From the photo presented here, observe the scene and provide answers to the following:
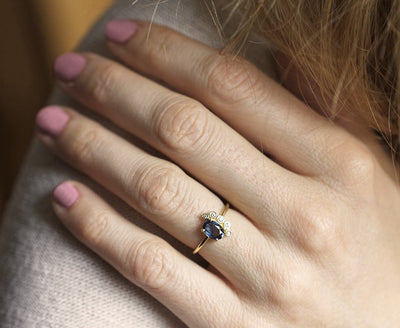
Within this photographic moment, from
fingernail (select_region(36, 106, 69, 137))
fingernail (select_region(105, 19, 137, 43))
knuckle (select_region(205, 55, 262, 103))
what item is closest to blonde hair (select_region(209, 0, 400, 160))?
knuckle (select_region(205, 55, 262, 103))

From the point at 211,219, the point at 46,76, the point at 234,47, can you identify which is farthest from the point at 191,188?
the point at 46,76

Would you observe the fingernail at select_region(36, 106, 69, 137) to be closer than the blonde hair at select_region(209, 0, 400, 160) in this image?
No

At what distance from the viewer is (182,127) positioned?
0.58m

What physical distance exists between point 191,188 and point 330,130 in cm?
19

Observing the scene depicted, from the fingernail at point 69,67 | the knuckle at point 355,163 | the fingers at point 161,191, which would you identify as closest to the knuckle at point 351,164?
the knuckle at point 355,163

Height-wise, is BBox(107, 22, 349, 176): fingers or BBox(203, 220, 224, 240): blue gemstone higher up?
BBox(107, 22, 349, 176): fingers

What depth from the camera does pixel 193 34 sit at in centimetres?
→ 66

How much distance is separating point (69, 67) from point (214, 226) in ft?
0.99

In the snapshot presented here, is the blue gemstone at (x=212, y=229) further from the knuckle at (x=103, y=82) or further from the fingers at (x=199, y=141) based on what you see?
the knuckle at (x=103, y=82)

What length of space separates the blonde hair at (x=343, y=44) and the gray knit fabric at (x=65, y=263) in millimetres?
77

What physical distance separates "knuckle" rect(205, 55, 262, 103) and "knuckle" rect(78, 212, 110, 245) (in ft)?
0.70

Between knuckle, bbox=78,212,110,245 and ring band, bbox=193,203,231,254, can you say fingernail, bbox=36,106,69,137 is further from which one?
ring band, bbox=193,203,231,254

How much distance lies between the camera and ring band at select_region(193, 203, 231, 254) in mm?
553

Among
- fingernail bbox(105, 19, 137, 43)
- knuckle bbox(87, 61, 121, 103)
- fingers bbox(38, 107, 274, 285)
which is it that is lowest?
fingers bbox(38, 107, 274, 285)
